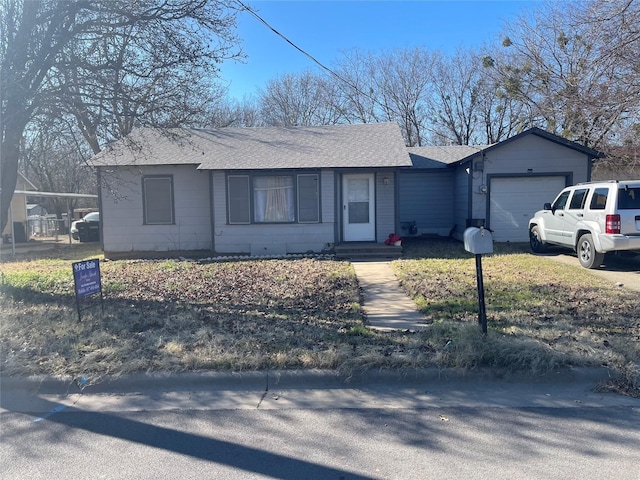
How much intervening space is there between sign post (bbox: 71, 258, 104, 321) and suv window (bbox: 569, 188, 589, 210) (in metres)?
9.83

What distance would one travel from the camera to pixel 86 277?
675 cm

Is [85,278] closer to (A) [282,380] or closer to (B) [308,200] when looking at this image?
(A) [282,380]

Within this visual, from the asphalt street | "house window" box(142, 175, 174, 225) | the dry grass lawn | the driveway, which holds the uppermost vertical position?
"house window" box(142, 175, 174, 225)

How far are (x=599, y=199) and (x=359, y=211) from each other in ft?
20.8

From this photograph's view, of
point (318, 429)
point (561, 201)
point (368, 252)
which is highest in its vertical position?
point (561, 201)

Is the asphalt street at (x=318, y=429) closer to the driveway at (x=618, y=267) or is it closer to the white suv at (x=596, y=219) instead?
the driveway at (x=618, y=267)

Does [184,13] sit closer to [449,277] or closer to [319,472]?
[449,277]

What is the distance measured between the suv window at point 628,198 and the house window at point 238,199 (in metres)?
9.24

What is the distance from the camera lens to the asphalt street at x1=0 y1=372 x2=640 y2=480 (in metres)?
3.38

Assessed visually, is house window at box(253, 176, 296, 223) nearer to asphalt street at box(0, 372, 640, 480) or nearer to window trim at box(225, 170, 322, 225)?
window trim at box(225, 170, 322, 225)

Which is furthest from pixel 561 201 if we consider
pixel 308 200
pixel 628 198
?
pixel 308 200

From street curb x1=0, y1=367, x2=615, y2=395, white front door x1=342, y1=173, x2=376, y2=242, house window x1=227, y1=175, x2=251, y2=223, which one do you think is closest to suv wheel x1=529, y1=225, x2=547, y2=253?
white front door x1=342, y1=173, x2=376, y2=242

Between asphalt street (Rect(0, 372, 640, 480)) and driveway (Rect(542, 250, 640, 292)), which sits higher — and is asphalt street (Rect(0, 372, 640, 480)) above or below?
below

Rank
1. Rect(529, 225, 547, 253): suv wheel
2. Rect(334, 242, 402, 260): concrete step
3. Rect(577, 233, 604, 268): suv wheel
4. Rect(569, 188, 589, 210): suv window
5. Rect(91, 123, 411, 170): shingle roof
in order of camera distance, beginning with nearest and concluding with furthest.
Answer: Rect(577, 233, 604, 268): suv wheel < Rect(569, 188, 589, 210): suv window < Rect(529, 225, 547, 253): suv wheel < Rect(334, 242, 402, 260): concrete step < Rect(91, 123, 411, 170): shingle roof
